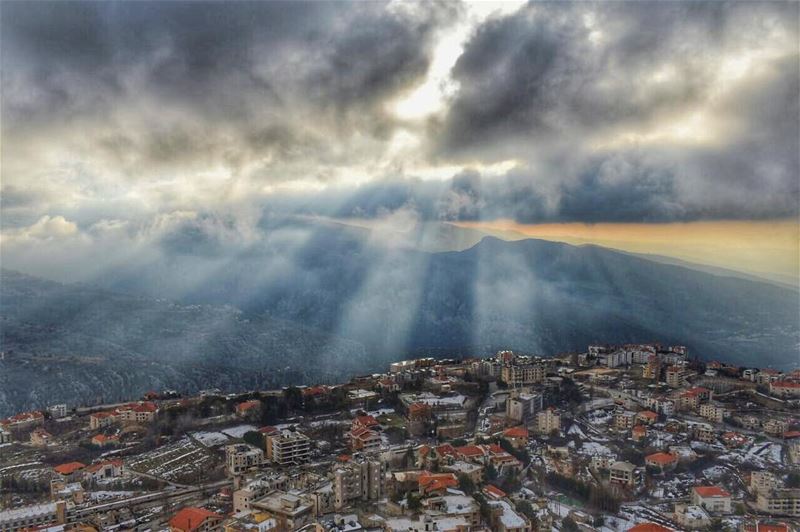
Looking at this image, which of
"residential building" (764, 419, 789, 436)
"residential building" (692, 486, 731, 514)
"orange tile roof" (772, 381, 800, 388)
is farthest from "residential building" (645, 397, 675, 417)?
"residential building" (692, 486, 731, 514)

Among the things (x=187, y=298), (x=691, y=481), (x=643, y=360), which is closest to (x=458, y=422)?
(x=691, y=481)

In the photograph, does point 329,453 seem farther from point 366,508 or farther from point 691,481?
point 691,481

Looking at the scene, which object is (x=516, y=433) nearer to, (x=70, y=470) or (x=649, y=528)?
(x=649, y=528)

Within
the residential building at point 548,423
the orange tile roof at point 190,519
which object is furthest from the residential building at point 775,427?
the orange tile roof at point 190,519

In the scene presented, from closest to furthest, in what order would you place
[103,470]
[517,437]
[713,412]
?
[103,470], [517,437], [713,412]

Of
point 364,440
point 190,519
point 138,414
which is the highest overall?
point 190,519

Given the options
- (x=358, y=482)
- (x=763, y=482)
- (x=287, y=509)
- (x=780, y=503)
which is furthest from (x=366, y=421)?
(x=780, y=503)

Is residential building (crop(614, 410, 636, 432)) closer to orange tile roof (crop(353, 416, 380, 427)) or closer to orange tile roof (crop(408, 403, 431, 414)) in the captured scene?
orange tile roof (crop(408, 403, 431, 414))
